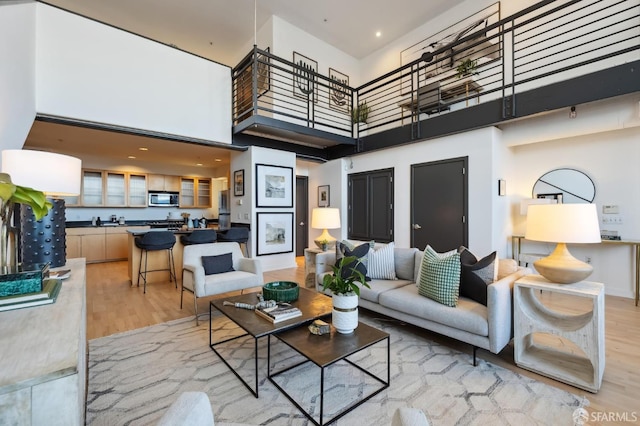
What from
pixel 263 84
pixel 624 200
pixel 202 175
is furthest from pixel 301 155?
pixel 624 200

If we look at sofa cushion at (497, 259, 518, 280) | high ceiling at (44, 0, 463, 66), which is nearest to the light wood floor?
sofa cushion at (497, 259, 518, 280)

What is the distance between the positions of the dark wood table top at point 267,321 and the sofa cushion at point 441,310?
0.66 metres

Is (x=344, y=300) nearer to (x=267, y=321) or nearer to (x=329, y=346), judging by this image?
(x=329, y=346)

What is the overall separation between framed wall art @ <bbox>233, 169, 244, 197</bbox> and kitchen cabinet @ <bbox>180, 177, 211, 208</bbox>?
2.68 meters

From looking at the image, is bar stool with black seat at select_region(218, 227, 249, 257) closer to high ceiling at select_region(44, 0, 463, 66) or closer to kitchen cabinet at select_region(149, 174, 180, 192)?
kitchen cabinet at select_region(149, 174, 180, 192)

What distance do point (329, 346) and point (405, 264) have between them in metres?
1.80

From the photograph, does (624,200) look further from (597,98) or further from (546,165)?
(597,98)

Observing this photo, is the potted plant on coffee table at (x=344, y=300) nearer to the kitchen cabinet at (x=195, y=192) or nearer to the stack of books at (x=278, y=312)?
the stack of books at (x=278, y=312)

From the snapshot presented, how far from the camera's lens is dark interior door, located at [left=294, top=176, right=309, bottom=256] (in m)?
7.59

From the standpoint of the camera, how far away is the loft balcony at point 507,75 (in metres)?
3.46

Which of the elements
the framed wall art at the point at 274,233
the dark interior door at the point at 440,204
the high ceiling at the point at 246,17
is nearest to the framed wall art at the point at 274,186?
the framed wall art at the point at 274,233

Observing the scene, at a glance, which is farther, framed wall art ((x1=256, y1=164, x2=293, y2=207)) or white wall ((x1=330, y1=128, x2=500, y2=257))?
framed wall art ((x1=256, y1=164, x2=293, y2=207))

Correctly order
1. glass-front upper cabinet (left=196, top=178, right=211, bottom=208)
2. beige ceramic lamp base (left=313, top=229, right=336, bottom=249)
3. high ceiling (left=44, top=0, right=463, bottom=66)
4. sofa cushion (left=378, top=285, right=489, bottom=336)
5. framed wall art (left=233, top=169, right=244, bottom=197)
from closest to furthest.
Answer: sofa cushion (left=378, top=285, right=489, bottom=336) < beige ceramic lamp base (left=313, top=229, right=336, bottom=249) < high ceiling (left=44, top=0, right=463, bottom=66) < framed wall art (left=233, top=169, right=244, bottom=197) < glass-front upper cabinet (left=196, top=178, right=211, bottom=208)

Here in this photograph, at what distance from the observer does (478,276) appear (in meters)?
2.43
